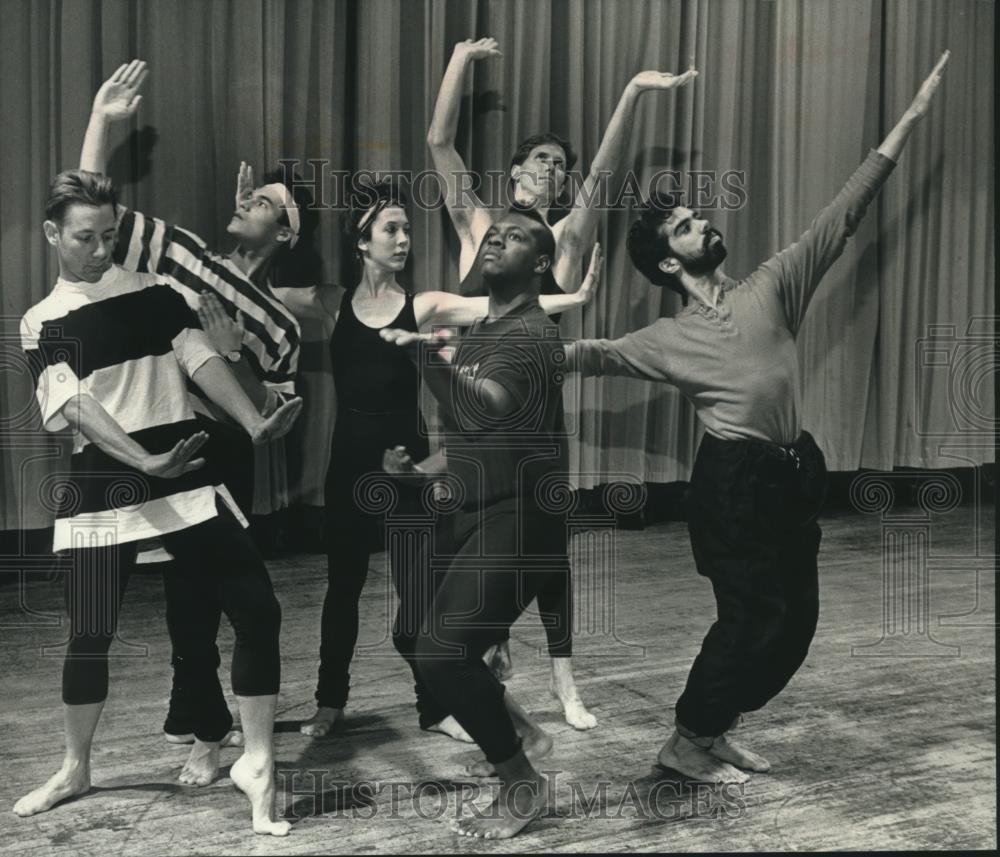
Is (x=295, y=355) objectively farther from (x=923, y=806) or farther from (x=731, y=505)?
(x=923, y=806)

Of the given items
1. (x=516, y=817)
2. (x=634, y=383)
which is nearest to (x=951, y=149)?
(x=634, y=383)

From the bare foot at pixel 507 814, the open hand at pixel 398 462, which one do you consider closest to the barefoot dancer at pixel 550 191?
the bare foot at pixel 507 814

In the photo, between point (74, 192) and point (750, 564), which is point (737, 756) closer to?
point (750, 564)

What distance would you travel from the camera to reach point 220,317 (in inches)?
137

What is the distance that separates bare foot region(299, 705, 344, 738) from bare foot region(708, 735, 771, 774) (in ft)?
3.27

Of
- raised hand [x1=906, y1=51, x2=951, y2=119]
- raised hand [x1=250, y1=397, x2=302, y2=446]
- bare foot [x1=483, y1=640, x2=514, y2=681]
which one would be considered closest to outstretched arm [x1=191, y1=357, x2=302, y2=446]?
raised hand [x1=250, y1=397, x2=302, y2=446]

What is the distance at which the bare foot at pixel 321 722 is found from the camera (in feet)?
11.8

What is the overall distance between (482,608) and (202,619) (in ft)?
2.37

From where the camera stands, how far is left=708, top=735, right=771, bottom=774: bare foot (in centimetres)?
354

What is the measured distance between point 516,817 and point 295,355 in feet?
4.28

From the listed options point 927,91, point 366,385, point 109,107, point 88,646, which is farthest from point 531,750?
point 927,91

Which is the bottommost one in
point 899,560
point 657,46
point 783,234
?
point 899,560

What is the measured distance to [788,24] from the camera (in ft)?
12.5

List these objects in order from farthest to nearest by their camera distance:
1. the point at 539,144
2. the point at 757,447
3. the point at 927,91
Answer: the point at 927,91 → the point at 539,144 → the point at 757,447
